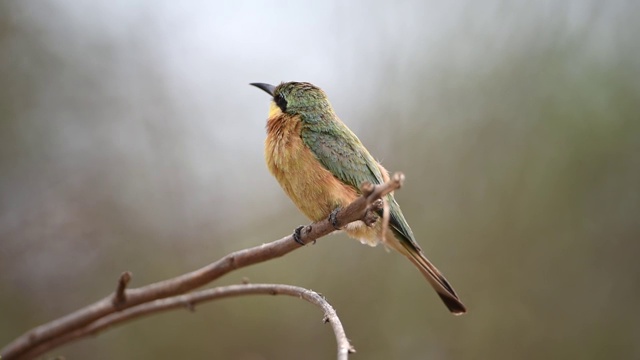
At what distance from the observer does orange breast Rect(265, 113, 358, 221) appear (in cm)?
253

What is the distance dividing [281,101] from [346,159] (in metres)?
0.55

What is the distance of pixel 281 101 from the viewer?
9.88 ft

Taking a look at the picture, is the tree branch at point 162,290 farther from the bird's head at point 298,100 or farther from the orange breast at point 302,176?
the bird's head at point 298,100

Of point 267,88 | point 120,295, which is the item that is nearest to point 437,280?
point 120,295

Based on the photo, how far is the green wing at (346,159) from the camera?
2584 mm

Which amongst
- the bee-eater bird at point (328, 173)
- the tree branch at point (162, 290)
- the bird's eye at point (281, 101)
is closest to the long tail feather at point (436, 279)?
the bee-eater bird at point (328, 173)

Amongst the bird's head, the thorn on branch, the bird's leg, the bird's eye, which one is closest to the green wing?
the bird's head

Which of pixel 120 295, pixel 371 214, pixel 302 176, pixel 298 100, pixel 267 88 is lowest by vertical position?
pixel 120 295

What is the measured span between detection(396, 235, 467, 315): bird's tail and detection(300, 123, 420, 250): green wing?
0.04 metres

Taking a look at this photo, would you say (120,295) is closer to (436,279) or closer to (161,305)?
(161,305)

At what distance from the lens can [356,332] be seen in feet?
12.7

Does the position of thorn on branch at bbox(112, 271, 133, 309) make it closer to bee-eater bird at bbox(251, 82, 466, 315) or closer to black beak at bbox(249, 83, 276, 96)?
bee-eater bird at bbox(251, 82, 466, 315)

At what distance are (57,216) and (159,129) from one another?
97 cm

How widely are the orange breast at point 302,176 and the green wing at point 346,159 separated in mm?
30
